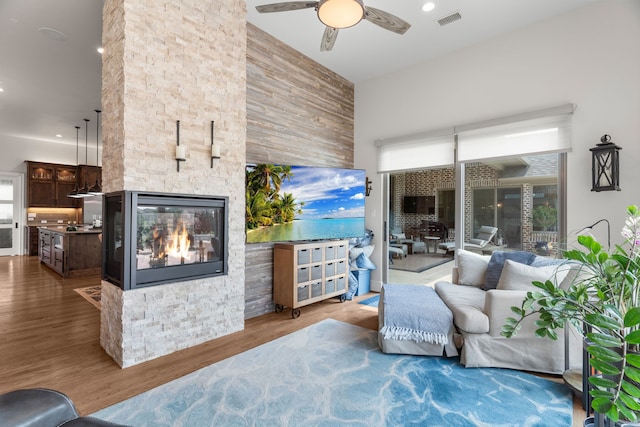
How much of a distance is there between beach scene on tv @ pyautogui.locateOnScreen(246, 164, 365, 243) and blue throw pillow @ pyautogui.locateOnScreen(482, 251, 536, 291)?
184 cm

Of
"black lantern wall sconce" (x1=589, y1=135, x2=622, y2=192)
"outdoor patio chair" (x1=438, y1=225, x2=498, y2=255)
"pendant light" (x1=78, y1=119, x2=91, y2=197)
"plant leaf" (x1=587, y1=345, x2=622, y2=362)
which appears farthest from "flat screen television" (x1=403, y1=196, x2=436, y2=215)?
"pendant light" (x1=78, y1=119, x2=91, y2=197)

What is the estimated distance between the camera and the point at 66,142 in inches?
348

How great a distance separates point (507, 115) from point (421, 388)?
3.25m

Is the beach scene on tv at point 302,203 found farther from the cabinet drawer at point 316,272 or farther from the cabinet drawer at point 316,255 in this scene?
the cabinet drawer at point 316,272

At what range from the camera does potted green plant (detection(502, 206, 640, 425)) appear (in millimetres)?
982

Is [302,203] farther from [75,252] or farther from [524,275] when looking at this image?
→ [75,252]

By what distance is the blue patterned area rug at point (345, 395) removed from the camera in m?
1.81

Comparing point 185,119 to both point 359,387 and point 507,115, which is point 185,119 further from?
point 507,115

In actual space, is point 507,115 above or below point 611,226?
above

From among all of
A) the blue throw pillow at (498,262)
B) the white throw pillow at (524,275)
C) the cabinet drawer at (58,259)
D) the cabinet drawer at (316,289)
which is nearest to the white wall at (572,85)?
the blue throw pillow at (498,262)

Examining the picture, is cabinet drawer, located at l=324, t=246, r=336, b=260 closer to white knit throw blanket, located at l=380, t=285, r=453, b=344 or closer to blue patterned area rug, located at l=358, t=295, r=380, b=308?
blue patterned area rug, located at l=358, t=295, r=380, b=308

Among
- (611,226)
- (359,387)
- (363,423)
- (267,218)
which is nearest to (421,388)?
(359,387)

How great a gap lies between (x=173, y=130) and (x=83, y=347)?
209cm

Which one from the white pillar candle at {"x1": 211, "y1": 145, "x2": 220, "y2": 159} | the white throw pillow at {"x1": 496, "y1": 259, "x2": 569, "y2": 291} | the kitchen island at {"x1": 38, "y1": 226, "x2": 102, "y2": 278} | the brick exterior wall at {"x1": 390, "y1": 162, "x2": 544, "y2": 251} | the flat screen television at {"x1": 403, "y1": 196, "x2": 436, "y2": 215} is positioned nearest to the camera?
the white throw pillow at {"x1": 496, "y1": 259, "x2": 569, "y2": 291}
